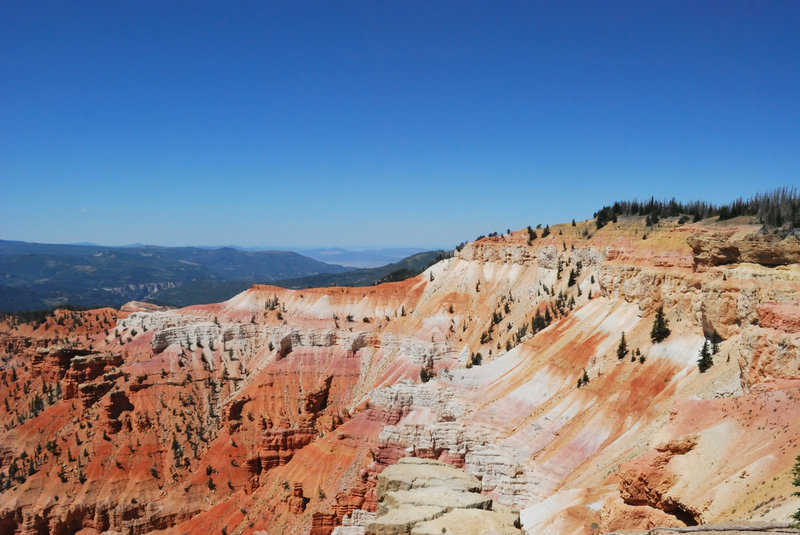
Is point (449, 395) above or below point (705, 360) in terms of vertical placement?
below

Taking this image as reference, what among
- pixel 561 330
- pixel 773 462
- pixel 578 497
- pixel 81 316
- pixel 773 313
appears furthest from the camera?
pixel 81 316

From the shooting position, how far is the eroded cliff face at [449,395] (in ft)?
62.2

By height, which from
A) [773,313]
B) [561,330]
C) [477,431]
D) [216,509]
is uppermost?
[773,313]

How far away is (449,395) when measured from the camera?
157 feet

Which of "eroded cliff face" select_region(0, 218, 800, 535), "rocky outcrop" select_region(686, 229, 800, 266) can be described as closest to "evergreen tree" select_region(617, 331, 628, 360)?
"eroded cliff face" select_region(0, 218, 800, 535)

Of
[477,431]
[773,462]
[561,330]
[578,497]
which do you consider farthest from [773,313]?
[561,330]

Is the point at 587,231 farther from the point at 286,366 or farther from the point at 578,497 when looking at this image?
the point at 578,497

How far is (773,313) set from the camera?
70.8ft

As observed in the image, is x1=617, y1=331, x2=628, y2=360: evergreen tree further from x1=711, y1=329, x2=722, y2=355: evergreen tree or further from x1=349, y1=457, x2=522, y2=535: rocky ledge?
x1=349, y1=457, x2=522, y2=535: rocky ledge

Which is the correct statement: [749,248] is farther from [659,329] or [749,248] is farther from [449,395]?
[449,395]

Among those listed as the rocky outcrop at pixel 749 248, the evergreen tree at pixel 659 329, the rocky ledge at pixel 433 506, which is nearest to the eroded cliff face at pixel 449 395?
the rocky outcrop at pixel 749 248

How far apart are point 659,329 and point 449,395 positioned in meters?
20.0

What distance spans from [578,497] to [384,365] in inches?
2015

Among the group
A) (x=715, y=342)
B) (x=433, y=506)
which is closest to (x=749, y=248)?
(x=715, y=342)
